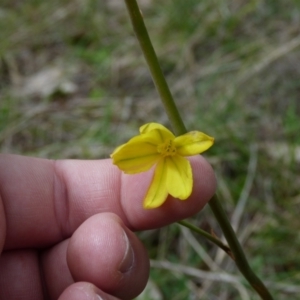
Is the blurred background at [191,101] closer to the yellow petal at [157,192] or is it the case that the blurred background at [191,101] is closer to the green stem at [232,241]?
the green stem at [232,241]

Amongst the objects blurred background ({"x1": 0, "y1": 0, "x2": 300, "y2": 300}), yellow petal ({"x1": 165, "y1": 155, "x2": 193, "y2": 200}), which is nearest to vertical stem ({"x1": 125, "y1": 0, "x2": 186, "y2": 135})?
yellow petal ({"x1": 165, "y1": 155, "x2": 193, "y2": 200})

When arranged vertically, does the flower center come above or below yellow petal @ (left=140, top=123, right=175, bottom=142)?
below

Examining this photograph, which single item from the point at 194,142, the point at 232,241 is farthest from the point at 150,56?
the point at 232,241

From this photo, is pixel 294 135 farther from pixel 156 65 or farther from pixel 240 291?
pixel 156 65

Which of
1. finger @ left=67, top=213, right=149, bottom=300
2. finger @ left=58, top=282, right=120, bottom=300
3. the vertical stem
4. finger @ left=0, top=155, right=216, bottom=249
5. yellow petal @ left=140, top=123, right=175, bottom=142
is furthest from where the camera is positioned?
finger @ left=0, top=155, right=216, bottom=249

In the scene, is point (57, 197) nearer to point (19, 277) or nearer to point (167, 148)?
point (19, 277)

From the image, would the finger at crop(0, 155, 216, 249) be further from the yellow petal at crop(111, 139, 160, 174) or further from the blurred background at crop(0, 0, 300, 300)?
the blurred background at crop(0, 0, 300, 300)
